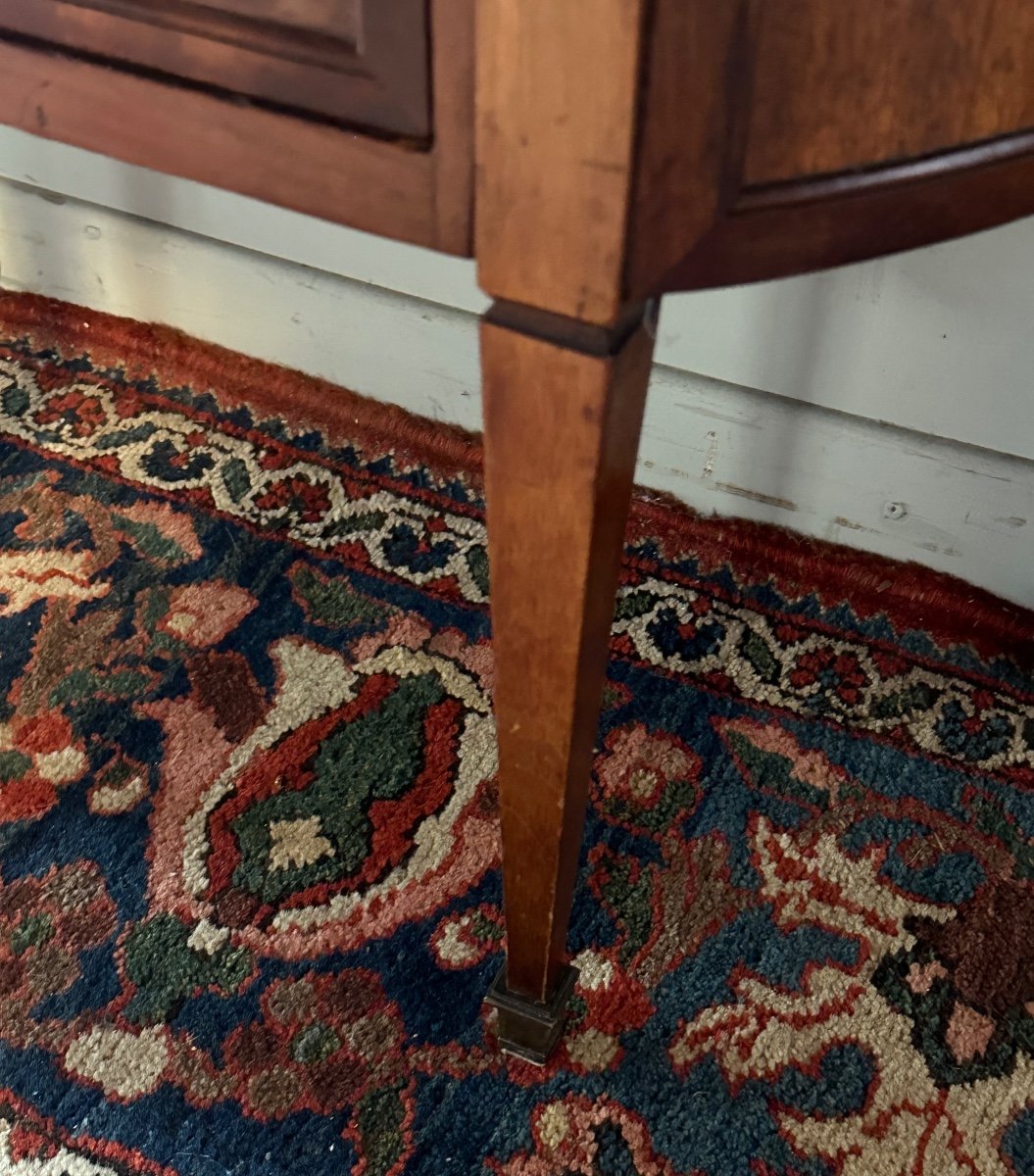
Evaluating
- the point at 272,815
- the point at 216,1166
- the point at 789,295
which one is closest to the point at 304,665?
the point at 272,815

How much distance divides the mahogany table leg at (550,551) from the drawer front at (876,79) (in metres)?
0.07

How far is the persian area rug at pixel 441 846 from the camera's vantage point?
627 millimetres

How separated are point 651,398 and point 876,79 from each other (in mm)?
628

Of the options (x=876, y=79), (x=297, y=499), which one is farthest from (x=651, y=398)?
(x=876, y=79)

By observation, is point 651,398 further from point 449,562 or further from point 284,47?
point 284,47

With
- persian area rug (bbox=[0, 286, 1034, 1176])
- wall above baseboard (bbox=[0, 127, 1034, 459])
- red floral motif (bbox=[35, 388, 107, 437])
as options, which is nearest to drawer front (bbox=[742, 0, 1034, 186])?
wall above baseboard (bbox=[0, 127, 1034, 459])

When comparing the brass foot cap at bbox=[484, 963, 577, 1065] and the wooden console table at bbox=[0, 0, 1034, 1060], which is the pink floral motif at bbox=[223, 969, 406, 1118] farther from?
the wooden console table at bbox=[0, 0, 1034, 1060]

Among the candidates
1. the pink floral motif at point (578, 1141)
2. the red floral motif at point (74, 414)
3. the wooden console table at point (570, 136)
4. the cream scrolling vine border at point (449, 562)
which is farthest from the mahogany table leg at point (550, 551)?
the red floral motif at point (74, 414)

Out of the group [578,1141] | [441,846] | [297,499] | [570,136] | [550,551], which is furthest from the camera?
[297,499]

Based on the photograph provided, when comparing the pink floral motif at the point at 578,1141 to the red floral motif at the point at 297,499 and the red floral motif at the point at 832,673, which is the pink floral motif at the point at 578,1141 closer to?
the red floral motif at the point at 832,673

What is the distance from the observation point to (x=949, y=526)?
2.93 feet

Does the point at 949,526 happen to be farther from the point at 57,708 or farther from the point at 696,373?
the point at 57,708

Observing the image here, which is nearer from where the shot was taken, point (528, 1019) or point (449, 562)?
point (528, 1019)

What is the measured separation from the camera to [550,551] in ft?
1.30
